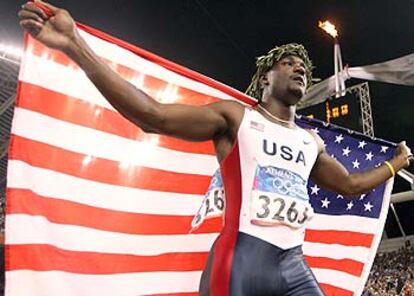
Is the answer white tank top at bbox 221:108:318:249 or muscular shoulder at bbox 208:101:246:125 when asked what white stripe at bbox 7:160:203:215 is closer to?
white tank top at bbox 221:108:318:249

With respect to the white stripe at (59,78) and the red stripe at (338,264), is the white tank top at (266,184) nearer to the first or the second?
the white stripe at (59,78)

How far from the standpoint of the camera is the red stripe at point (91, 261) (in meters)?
2.58

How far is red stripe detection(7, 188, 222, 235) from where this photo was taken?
2.62 meters

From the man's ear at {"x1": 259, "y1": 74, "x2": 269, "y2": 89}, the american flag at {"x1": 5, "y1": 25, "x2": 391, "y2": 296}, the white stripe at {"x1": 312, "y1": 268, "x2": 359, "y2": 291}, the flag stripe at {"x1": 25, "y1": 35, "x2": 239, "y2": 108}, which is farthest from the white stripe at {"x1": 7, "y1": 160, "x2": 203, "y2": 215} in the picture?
the white stripe at {"x1": 312, "y1": 268, "x2": 359, "y2": 291}

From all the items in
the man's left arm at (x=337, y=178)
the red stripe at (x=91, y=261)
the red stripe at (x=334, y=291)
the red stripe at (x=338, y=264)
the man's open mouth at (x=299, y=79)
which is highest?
the man's open mouth at (x=299, y=79)

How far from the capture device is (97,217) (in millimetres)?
2883

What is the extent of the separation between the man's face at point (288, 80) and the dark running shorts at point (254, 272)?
78 centimetres

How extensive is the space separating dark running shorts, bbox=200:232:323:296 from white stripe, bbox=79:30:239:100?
1390 mm

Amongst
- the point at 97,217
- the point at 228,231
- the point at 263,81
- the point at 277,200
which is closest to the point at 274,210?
the point at 277,200

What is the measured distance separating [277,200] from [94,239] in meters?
1.09

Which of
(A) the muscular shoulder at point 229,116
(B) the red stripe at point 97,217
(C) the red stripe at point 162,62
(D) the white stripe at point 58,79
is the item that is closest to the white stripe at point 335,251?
(B) the red stripe at point 97,217

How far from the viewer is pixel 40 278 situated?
2607 millimetres

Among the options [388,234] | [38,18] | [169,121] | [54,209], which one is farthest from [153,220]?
[388,234]

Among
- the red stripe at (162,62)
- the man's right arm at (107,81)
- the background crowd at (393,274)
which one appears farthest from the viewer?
the background crowd at (393,274)
